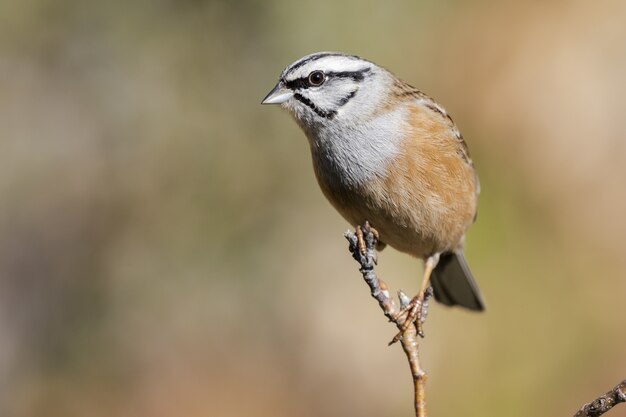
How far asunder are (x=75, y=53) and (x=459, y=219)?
396cm

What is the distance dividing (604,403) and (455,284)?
3287 millimetres

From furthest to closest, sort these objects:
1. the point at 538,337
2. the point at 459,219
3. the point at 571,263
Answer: the point at 571,263, the point at 538,337, the point at 459,219

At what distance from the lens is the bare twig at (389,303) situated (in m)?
2.94

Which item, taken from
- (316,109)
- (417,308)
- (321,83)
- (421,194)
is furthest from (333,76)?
(417,308)

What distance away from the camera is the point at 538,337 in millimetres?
6484

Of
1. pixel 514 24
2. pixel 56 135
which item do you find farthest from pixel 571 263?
pixel 56 135

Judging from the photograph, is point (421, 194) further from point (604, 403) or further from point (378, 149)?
point (604, 403)

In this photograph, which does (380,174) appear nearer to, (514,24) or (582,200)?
Result: (582,200)

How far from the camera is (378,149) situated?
4426 millimetres

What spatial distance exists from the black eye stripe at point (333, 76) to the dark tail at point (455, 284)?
57.1 inches

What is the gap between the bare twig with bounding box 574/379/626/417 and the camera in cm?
260

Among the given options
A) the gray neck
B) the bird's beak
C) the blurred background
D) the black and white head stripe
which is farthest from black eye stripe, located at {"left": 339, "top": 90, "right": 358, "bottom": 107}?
the blurred background

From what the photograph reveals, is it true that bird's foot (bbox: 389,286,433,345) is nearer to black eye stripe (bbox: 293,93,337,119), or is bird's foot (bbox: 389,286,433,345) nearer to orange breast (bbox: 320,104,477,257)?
orange breast (bbox: 320,104,477,257)

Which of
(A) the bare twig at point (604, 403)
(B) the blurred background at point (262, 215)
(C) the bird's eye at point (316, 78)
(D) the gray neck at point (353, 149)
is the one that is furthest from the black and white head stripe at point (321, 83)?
(A) the bare twig at point (604, 403)
